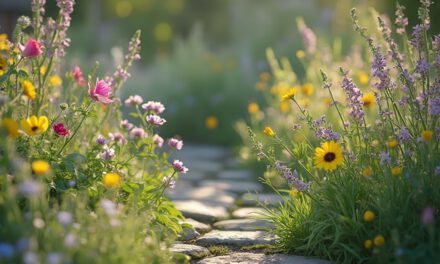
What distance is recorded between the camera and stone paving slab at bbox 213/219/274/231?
3.19 m

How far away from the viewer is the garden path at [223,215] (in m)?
2.64

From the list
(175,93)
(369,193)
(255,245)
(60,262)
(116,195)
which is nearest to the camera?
(60,262)

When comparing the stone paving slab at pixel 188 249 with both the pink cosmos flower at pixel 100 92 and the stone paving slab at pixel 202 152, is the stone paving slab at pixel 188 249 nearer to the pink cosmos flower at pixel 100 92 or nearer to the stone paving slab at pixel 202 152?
the pink cosmos flower at pixel 100 92

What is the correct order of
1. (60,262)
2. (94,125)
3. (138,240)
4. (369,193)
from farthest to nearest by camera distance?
(94,125), (369,193), (138,240), (60,262)

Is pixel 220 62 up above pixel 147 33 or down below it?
below

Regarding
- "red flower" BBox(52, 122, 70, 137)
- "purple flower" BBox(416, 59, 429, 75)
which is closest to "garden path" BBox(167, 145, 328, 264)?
"red flower" BBox(52, 122, 70, 137)

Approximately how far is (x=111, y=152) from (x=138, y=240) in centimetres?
69

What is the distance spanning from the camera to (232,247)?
283cm

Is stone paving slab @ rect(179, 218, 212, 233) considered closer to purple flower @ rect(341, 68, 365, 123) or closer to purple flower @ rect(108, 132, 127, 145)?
purple flower @ rect(108, 132, 127, 145)

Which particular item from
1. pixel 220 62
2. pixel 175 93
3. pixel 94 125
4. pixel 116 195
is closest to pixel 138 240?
pixel 116 195

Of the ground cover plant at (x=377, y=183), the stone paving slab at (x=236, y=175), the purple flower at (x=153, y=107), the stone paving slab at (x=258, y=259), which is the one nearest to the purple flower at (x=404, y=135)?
the ground cover plant at (x=377, y=183)

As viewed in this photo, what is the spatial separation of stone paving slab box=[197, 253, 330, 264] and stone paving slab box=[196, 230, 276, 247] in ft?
0.77

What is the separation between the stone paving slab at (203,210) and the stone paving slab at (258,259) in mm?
831

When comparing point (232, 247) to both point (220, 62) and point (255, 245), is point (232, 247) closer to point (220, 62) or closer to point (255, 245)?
point (255, 245)
